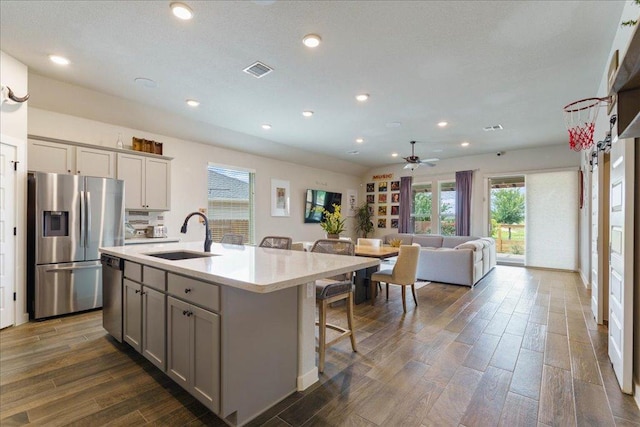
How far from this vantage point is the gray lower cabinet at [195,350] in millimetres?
1674

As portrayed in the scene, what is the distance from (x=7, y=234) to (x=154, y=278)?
2419 millimetres

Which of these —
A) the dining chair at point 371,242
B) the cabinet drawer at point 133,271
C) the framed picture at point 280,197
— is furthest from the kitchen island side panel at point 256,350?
the framed picture at point 280,197

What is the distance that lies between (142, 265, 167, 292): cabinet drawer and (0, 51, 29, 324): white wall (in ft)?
7.55

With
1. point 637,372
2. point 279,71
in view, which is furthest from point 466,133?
point 637,372

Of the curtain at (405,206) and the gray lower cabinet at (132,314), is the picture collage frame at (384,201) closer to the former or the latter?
the curtain at (405,206)

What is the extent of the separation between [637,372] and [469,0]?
2.86m

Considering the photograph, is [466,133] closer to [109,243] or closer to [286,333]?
[286,333]

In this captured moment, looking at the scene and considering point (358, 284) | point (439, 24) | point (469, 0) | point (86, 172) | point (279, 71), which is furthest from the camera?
point (358, 284)

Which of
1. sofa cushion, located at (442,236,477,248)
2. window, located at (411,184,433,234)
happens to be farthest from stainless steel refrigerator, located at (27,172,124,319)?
window, located at (411,184,433,234)

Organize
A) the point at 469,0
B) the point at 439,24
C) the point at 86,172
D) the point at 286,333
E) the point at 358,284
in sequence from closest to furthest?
the point at 286,333 < the point at 469,0 < the point at 439,24 < the point at 86,172 < the point at 358,284

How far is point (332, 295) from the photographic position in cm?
252

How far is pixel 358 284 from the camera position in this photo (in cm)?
437

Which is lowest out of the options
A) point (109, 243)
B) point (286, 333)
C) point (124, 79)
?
point (286, 333)

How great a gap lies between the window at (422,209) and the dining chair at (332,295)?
6559 mm
